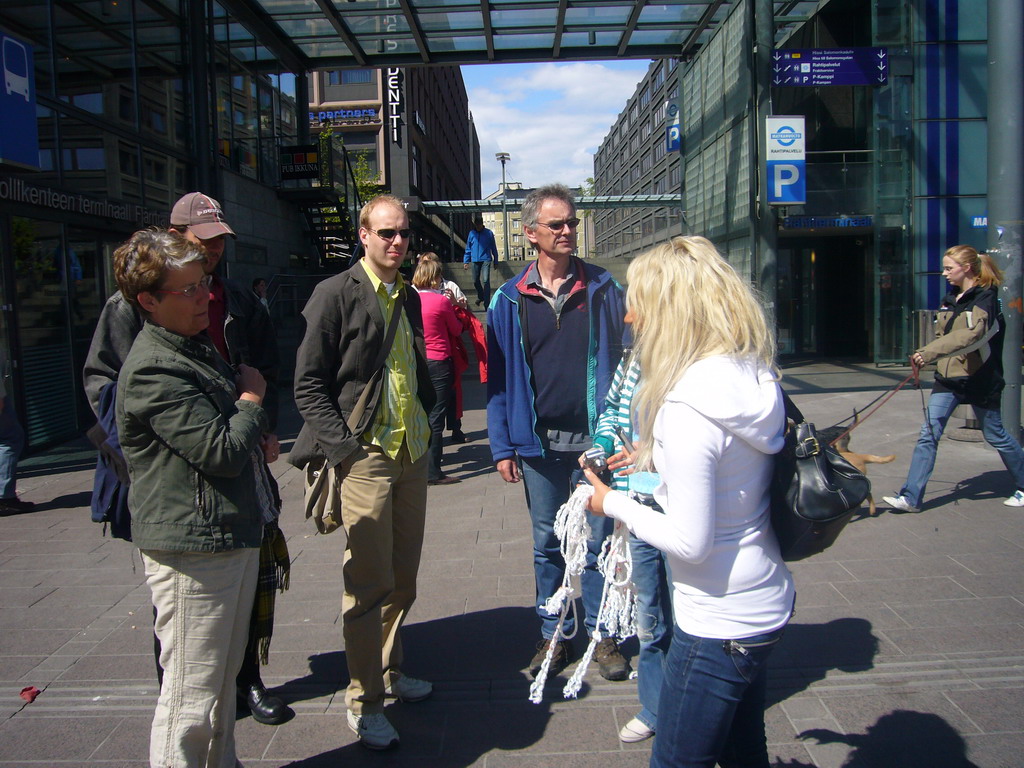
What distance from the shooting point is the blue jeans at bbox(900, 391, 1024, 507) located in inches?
223

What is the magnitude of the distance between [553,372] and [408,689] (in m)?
1.44

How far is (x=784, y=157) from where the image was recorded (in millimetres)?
10516

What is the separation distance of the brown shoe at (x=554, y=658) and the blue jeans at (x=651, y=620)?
565 millimetres

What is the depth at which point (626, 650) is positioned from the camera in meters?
3.75

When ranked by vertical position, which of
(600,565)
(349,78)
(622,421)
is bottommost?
(600,565)

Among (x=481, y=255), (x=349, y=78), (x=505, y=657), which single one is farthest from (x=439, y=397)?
(x=349, y=78)

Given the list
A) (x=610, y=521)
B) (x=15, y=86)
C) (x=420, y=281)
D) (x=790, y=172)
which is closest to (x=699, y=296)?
(x=610, y=521)

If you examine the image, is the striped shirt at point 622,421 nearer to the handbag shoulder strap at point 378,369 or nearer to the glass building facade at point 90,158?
the handbag shoulder strap at point 378,369

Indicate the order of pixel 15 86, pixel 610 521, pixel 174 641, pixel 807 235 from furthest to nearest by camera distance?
1. pixel 807 235
2. pixel 15 86
3. pixel 610 521
4. pixel 174 641

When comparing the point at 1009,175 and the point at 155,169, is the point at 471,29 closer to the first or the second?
the point at 155,169

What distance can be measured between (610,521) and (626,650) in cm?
69

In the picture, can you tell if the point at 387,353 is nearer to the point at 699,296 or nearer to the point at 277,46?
the point at 699,296

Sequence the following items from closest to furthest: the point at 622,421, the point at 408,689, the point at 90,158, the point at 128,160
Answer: the point at 622,421
the point at 408,689
the point at 90,158
the point at 128,160

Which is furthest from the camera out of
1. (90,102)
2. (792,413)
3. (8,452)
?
(90,102)
